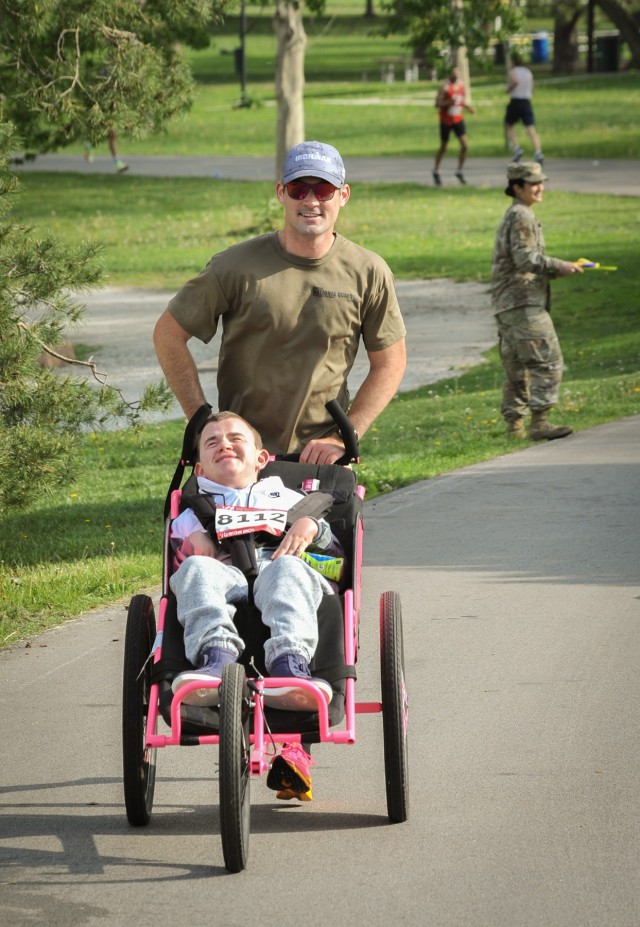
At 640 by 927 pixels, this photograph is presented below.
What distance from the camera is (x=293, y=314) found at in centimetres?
A: 574

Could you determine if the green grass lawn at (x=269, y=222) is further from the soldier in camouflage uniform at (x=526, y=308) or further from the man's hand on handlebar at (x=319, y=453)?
the man's hand on handlebar at (x=319, y=453)

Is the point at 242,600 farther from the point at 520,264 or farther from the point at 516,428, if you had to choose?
the point at 516,428

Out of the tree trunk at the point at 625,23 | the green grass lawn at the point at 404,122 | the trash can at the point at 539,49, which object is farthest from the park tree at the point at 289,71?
the trash can at the point at 539,49

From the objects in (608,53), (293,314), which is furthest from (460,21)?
(608,53)

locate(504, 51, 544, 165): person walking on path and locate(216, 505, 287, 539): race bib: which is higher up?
locate(216, 505, 287, 539): race bib

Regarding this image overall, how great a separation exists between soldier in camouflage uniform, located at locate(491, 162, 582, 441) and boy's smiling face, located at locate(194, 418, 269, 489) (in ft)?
21.4

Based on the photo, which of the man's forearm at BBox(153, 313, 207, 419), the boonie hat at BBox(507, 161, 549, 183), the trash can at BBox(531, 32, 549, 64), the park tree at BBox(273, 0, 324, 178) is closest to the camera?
the man's forearm at BBox(153, 313, 207, 419)

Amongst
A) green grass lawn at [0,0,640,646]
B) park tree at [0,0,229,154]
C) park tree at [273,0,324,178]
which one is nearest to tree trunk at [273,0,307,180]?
park tree at [273,0,324,178]

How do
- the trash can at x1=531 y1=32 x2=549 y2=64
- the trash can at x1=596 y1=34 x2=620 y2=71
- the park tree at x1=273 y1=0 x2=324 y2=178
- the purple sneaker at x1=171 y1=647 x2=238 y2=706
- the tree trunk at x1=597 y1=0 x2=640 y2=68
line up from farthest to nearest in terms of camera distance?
the trash can at x1=531 y1=32 x2=549 y2=64
the trash can at x1=596 y1=34 x2=620 y2=71
the tree trunk at x1=597 y1=0 x2=640 y2=68
the park tree at x1=273 y1=0 x2=324 y2=178
the purple sneaker at x1=171 y1=647 x2=238 y2=706

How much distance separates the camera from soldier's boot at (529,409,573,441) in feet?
40.3

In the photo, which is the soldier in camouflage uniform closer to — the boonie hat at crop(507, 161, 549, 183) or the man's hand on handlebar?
the boonie hat at crop(507, 161, 549, 183)

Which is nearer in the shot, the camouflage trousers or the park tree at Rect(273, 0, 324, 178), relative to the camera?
the camouflage trousers

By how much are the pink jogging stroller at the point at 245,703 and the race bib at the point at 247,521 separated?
Result: 0.24 m

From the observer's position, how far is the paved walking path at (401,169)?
3216cm
